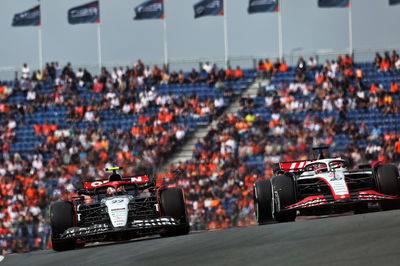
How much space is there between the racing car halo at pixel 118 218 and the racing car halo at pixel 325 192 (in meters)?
1.84

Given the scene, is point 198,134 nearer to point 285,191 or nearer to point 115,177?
point 115,177

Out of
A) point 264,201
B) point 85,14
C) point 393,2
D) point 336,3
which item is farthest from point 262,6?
point 264,201

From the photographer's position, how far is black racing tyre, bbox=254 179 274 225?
17.7 metres

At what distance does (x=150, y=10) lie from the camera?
141 ft

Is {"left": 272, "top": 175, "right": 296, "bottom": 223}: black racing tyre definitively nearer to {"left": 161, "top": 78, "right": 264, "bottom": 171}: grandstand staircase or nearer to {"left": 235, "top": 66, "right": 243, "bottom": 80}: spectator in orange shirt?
{"left": 161, "top": 78, "right": 264, "bottom": 171}: grandstand staircase

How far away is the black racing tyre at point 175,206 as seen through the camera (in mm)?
16391

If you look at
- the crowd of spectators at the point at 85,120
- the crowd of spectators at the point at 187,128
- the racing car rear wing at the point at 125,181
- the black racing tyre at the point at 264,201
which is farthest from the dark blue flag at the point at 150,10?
the black racing tyre at the point at 264,201

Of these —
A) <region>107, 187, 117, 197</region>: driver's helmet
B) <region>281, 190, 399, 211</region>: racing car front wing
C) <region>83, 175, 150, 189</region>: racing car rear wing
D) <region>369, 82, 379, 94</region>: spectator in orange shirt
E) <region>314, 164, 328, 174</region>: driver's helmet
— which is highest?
<region>369, 82, 379, 94</region>: spectator in orange shirt

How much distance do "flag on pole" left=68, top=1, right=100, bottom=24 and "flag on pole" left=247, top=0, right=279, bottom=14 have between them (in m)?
7.15

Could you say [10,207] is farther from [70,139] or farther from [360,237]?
[360,237]

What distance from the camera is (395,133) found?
3238 cm

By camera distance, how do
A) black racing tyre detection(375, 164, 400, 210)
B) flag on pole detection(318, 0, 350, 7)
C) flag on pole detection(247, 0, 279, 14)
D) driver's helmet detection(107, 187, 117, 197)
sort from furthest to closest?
flag on pole detection(247, 0, 279, 14)
flag on pole detection(318, 0, 350, 7)
driver's helmet detection(107, 187, 117, 197)
black racing tyre detection(375, 164, 400, 210)

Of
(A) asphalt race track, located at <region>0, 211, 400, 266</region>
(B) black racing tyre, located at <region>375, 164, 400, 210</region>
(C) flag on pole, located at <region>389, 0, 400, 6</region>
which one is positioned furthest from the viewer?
(C) flag on pole, located at <region>389, 0, 400, 6</region>

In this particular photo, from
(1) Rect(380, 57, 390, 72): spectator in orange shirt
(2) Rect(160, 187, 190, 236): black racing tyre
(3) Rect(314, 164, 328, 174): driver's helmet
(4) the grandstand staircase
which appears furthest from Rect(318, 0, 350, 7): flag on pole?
(2) Rect(160, 187, 190, 236): black racing tyre
